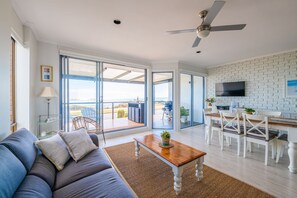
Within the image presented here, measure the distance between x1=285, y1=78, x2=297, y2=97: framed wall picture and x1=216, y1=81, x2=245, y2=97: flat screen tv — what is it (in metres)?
1.03

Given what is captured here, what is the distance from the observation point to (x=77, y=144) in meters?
1.70

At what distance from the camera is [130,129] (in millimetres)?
4188

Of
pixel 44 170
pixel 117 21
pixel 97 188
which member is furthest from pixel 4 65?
pixel 97 188

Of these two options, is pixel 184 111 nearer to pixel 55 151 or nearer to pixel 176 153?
pixel 176 153

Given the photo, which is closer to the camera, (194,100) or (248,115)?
(248,115)

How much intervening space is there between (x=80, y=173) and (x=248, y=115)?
2.96 meters

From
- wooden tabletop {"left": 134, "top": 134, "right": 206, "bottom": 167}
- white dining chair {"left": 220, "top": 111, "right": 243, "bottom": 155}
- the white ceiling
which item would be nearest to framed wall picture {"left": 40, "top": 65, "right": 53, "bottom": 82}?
the white ceiling

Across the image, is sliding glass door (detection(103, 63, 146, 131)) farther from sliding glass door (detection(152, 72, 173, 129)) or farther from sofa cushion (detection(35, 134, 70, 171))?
sofa cushion (detection(35, 134, 70, 171))

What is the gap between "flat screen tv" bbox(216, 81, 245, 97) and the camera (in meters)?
4.37

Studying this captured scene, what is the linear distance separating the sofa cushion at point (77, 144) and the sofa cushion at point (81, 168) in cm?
7

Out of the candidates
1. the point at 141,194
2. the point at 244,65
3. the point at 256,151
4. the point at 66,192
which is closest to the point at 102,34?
the point at 66,192

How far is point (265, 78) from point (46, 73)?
611 centimetres

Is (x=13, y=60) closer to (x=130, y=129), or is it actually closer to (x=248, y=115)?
(x=130, y=129)

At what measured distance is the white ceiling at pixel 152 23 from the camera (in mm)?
1769
